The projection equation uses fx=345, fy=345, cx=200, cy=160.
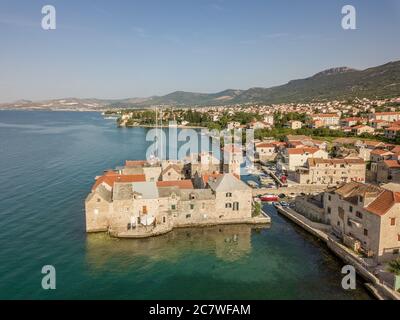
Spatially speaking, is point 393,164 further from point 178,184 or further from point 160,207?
point 160,207

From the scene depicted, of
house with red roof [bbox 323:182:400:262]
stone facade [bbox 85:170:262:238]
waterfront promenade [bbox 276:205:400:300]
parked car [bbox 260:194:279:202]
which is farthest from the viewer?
parked car [bbox 260:194:279:202]

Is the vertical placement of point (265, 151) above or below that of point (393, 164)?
below

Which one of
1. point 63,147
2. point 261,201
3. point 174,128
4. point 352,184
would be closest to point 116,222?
point 261,201

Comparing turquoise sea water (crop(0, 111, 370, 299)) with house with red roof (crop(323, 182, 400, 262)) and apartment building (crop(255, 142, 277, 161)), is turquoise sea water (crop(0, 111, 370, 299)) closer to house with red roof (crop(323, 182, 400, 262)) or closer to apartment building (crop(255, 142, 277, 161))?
house with red roof (crop(323, 182, 400, 262))

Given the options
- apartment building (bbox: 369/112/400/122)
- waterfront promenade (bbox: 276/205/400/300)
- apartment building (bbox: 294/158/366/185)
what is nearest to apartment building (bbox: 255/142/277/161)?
apartment building (bbox: 294/158/366/185)

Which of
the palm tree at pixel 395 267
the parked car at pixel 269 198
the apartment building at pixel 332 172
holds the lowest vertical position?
the parked car at pixel 269 198

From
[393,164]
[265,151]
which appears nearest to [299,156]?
[265,151]

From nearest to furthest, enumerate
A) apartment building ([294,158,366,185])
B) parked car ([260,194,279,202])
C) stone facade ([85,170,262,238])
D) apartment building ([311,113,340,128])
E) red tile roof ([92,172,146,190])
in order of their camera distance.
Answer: stone facade ([85,170,262,238]) < red tile roof ([92,172,146,190]) < parked car ([260,194,279,202]) < apartment building ([294,158,366,185]) < apartment building ([311,113,340,128])

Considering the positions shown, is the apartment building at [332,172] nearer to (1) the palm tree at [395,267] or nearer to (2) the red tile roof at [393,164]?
(2) the red tile roof at [393,164]

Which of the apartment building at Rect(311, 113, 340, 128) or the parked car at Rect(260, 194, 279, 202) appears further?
the apartment building at Rect(311, 113, 340, 128)

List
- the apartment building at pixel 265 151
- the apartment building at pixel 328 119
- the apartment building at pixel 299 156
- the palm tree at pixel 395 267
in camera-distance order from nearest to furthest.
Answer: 1. the palm tree at pixel 395 267
2. the apartment building at pixel 299 156
3. the apartment building at pixel 265 151
4. the apartment building at pixel 328 119

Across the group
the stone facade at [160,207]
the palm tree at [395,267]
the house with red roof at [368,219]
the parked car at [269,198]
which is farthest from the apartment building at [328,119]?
the palm tree at [395,267]
